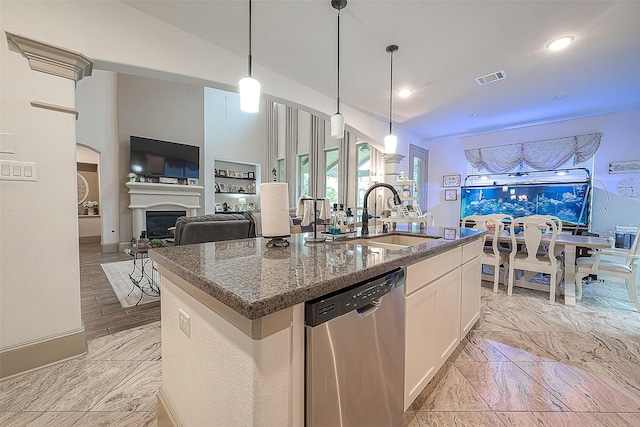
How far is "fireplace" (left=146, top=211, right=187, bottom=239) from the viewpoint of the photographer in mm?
6121

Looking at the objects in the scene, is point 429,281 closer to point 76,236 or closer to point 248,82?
point 248,82

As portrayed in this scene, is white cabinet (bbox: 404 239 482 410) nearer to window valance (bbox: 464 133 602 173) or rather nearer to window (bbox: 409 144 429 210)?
window (bbox: 409 144 429 210)

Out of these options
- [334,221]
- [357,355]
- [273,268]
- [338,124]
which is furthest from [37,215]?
[338,124]

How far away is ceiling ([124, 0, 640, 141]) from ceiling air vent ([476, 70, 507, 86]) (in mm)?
67

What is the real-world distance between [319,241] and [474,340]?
5.59 ft

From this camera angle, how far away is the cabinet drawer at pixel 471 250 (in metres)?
1.97

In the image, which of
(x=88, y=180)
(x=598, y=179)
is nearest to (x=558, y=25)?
(x=598, y=179)

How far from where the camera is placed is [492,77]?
3.18 m

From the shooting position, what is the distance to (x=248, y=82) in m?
1.79

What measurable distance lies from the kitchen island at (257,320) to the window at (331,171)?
216 inches

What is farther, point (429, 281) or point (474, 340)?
point (474, 340)

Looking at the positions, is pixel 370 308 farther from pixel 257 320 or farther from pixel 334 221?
pixel 334 221

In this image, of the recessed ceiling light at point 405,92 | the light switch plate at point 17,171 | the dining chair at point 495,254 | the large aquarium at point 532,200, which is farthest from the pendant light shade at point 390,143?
the large aquarium at point 532,200

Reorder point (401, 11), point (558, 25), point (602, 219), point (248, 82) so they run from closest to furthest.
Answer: point (248, 82), point (401, 11), point (558, 25), point (602, 219)
